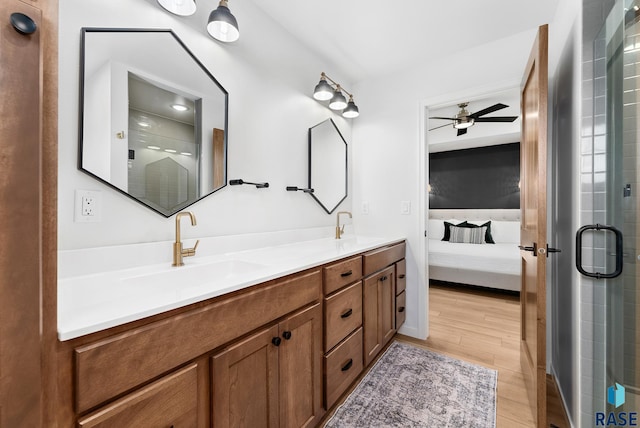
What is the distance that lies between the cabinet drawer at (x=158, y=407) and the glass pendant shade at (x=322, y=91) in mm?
1935

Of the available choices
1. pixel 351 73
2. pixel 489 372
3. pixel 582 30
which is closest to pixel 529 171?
pixel 582 30

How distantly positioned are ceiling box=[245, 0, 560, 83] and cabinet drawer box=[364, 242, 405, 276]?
1.63 metres

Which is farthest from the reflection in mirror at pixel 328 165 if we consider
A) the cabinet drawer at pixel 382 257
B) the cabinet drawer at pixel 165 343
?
the cabinet drawer at pixel 165 343

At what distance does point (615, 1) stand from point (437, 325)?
8.31 feet

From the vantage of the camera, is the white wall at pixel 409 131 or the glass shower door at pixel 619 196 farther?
the white wall at pixel 409 131

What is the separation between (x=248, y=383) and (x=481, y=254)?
11.6ft

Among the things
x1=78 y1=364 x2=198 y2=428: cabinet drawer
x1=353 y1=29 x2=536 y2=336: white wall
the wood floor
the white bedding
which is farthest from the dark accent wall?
x1=78 y1=364 x2=198 y2=428: cabinet drawer

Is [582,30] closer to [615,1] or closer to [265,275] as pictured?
[615,1]

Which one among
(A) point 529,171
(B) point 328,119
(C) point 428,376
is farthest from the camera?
(B) point 328,119

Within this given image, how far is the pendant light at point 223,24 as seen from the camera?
4.37ft

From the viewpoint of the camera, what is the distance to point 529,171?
5.54 feet

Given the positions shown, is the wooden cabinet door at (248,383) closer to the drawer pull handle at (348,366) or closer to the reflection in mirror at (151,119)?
the drawer pull handle at (348,366)

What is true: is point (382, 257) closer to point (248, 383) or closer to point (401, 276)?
point (401, 276)

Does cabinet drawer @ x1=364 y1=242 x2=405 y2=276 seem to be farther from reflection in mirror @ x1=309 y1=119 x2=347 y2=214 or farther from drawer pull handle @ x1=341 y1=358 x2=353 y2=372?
reflection in mirror @ x1=309 y1=119 x2=347 y2=214
